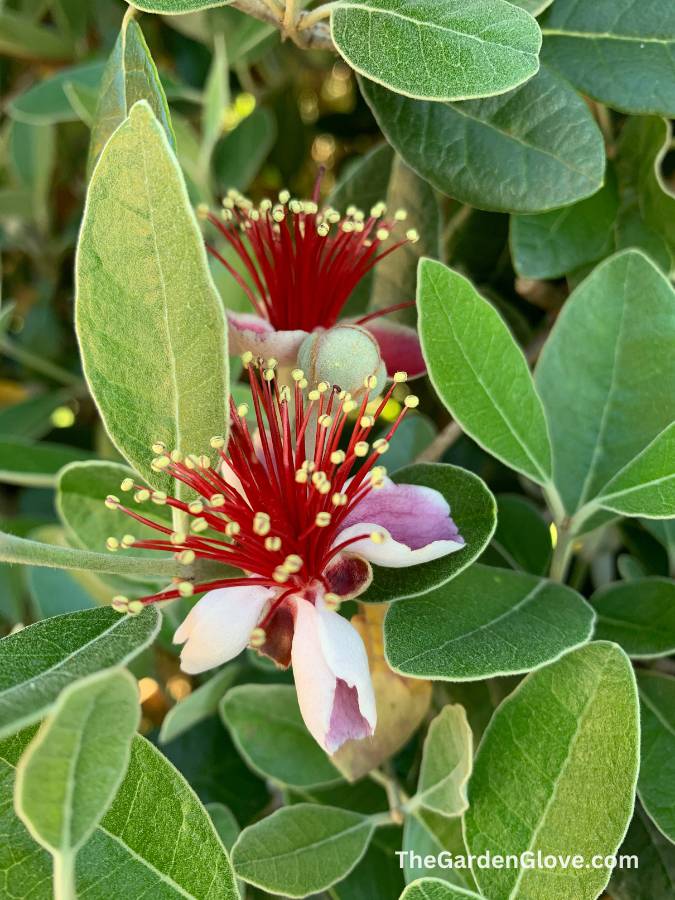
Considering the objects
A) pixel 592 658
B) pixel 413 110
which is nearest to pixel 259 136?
pixel 413 110

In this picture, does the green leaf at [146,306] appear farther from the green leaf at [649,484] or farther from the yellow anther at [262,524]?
the green leaf at [649,484]

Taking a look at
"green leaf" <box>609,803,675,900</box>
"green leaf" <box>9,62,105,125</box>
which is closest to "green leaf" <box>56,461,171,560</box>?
"green leaf" <box>609,803,675,900</box>

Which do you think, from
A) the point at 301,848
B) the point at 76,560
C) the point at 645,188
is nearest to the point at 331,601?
the point at 76,560

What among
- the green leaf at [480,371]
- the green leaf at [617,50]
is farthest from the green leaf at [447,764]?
the green leaf at [617,50]

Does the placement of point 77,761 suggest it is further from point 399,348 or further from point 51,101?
point 51,101

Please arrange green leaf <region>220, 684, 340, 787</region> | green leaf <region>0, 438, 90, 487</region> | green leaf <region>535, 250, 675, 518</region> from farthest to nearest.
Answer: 1. green leaf <region>0, 438, 90, 487</region>
2. green leaf <region>220, 684, 340, 787</region>
3. green leaf <region>535, 250, 675, 518</region>

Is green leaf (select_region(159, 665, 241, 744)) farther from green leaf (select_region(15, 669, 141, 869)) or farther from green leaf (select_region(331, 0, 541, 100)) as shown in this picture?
green leaf (select_region(331, 0, 541, 100))
